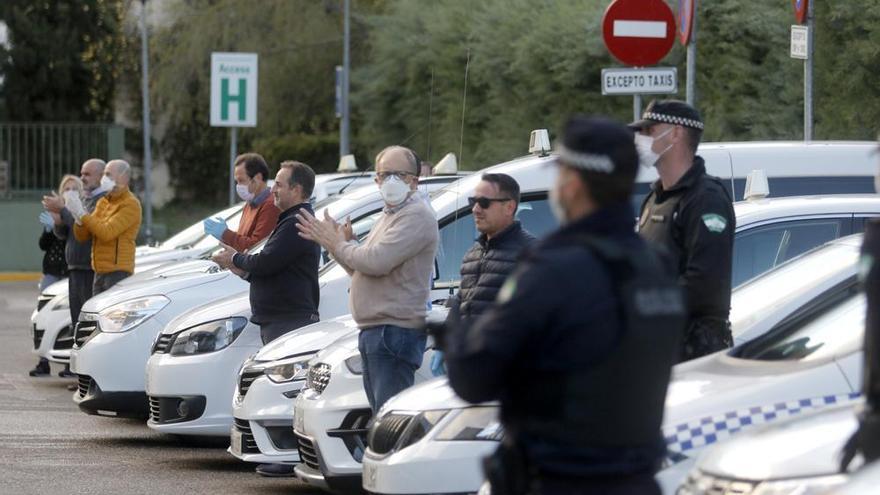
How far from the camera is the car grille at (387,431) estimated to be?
629 centimetres

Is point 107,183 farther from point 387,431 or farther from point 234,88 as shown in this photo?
point 387,431

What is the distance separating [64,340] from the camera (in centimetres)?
1362

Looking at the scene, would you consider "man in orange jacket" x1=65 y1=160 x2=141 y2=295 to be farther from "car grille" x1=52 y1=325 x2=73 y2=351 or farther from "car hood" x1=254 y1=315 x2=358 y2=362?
"car hood" x1=254 y1=315 x2=358 y2=362

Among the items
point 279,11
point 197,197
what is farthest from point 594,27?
point 197,197

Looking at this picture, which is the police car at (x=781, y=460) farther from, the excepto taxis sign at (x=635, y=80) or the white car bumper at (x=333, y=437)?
the excepto taxis sign at (x=635, y=80)

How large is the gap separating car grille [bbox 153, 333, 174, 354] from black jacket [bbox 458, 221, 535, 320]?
2.79m

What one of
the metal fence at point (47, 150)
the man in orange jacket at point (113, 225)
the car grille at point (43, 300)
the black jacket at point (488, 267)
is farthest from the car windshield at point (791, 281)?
the metal fence at point (47, 150)

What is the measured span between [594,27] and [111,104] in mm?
19660

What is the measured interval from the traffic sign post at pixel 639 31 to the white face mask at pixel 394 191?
10.5 ft

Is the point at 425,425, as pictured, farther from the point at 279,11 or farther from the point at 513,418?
the point at 279,11

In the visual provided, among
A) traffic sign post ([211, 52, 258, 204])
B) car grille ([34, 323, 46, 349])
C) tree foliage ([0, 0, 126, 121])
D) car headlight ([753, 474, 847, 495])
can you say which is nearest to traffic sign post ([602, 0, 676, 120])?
car grille ([34, 323, 46, 349])

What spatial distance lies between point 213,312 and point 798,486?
5.72 metres

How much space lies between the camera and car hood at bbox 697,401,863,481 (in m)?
4.32

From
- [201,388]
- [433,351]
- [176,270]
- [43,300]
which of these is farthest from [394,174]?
[43,300]
